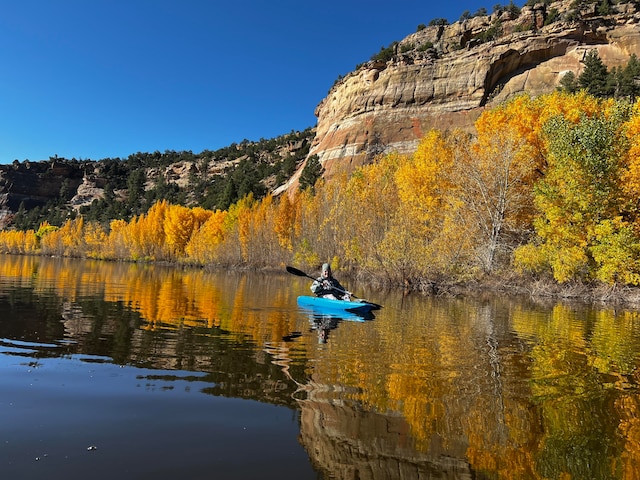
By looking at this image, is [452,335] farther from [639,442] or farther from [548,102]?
[548,102]

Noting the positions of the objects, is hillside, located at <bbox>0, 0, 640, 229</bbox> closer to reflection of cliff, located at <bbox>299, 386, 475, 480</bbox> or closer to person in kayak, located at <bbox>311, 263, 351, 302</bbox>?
person in kayak, located at <bbox>311, 263, 351, 302</bbox>

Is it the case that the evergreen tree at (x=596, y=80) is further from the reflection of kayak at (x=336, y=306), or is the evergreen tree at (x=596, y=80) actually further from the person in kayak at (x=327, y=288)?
the reflection of kayak at (x=336, y=306)

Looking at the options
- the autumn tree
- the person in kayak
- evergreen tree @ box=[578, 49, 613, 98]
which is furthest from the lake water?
evergreen tree @ box=[578, 49, 613, 98]

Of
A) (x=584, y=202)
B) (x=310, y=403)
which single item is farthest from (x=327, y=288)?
(x=584, y=202)

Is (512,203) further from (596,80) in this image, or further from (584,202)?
(596,80)

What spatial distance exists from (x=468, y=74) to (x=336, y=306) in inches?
2283

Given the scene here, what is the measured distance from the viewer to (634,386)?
6242 millimetres

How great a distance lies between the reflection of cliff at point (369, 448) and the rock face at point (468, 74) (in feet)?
193

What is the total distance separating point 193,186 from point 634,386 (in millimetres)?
105533

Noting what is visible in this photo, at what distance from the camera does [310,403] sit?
5117mm

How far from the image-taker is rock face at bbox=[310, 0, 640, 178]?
190ft

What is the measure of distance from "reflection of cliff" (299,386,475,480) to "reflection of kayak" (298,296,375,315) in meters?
8.49

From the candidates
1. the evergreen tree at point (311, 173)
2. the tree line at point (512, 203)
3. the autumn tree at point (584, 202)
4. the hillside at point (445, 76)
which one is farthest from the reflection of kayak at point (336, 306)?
the hillside at point (445, 76)

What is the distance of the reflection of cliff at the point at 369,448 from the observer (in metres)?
3.60
